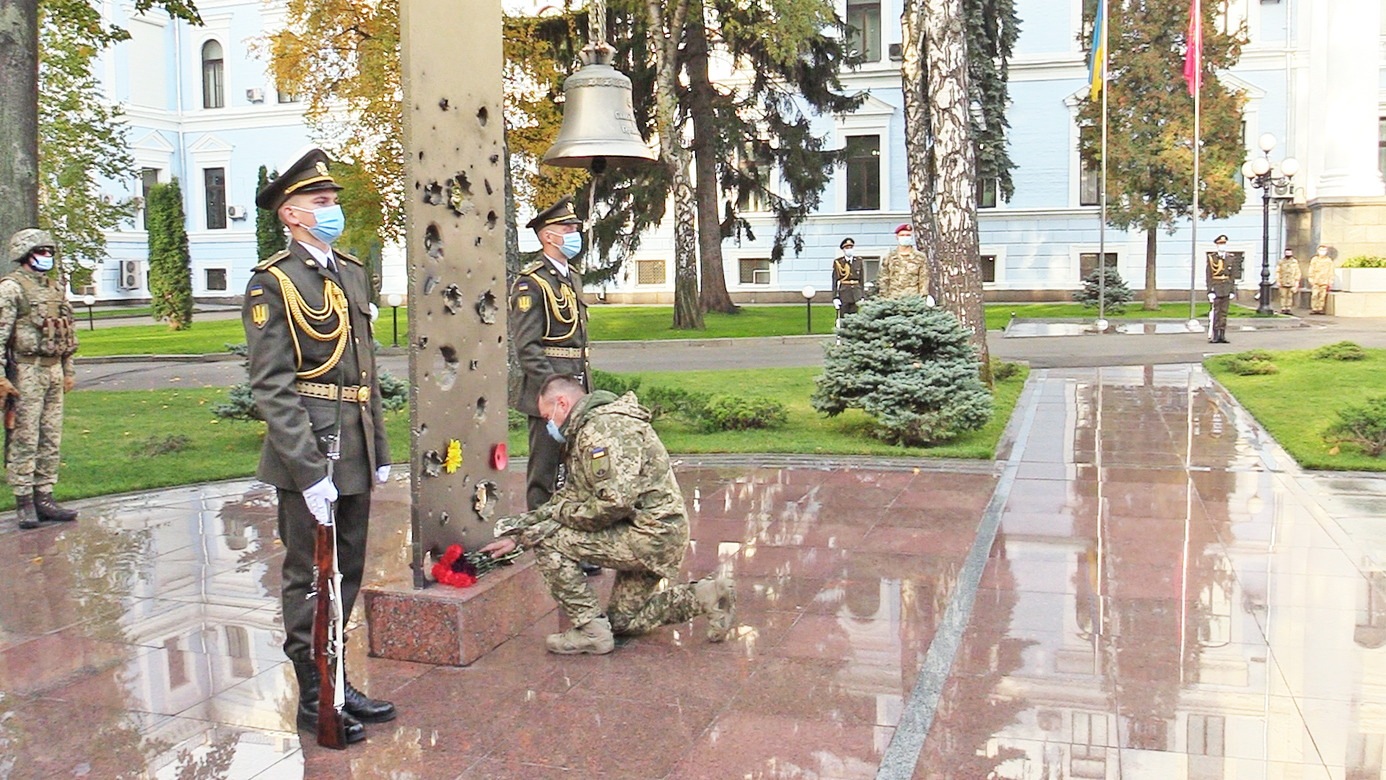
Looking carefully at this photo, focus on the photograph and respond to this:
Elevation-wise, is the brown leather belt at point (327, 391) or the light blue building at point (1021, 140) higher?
the light blue building at point (1021, 140)

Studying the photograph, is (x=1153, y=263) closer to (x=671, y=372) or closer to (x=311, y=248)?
(x=671, y=372)

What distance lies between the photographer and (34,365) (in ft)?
28.6

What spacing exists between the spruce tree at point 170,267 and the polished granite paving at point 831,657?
90.7 feet

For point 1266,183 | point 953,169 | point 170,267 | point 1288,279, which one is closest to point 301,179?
point 953,169

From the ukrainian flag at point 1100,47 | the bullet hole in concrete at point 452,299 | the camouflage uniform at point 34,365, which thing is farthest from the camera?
the ukrainian flag at point 1100,47

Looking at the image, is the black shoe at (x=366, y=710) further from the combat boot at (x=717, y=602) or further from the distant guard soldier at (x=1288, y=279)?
the distant guard soldier at (x=1288, y=279)

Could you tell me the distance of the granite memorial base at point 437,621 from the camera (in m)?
5.59

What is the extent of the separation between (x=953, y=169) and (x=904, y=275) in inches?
55.7

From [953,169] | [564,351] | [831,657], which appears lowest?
[831,657]

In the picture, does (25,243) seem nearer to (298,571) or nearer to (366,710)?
(298,571)

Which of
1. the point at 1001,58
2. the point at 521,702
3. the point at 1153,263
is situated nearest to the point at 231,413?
the point at 521,702

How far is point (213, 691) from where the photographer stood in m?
5.36

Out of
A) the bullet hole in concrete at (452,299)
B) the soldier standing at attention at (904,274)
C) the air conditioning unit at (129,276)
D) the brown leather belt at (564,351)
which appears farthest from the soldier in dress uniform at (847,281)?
the air conditioning unit at (129,276)

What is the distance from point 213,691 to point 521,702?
1378mm
